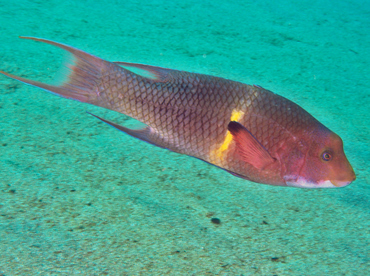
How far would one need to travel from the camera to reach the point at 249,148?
1668 millimetres

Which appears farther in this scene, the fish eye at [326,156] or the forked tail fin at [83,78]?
the fish eye at [326,156]

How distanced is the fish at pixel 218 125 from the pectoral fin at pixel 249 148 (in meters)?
0.01

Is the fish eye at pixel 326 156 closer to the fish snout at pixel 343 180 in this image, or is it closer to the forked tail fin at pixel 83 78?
the fish snout at pixel 343 180

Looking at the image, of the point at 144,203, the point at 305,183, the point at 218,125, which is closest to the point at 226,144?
the point at 218,125

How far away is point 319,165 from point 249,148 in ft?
1.55

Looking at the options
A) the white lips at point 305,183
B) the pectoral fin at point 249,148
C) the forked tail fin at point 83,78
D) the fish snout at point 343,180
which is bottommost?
the white lips at point 305,183

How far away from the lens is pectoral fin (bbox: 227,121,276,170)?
161 cm

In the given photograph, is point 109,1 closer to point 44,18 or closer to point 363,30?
point 44,18

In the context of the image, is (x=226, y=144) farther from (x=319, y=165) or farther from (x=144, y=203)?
(x=144, y=203)

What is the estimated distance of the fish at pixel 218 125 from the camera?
175 cm

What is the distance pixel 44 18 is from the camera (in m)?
5.12

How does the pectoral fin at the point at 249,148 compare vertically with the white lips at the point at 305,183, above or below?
above

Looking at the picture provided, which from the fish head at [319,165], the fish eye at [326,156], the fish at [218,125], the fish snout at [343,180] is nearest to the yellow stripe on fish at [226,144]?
the fish at [218,125]

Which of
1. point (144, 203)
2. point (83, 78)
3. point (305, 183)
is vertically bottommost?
point (144, 203)
